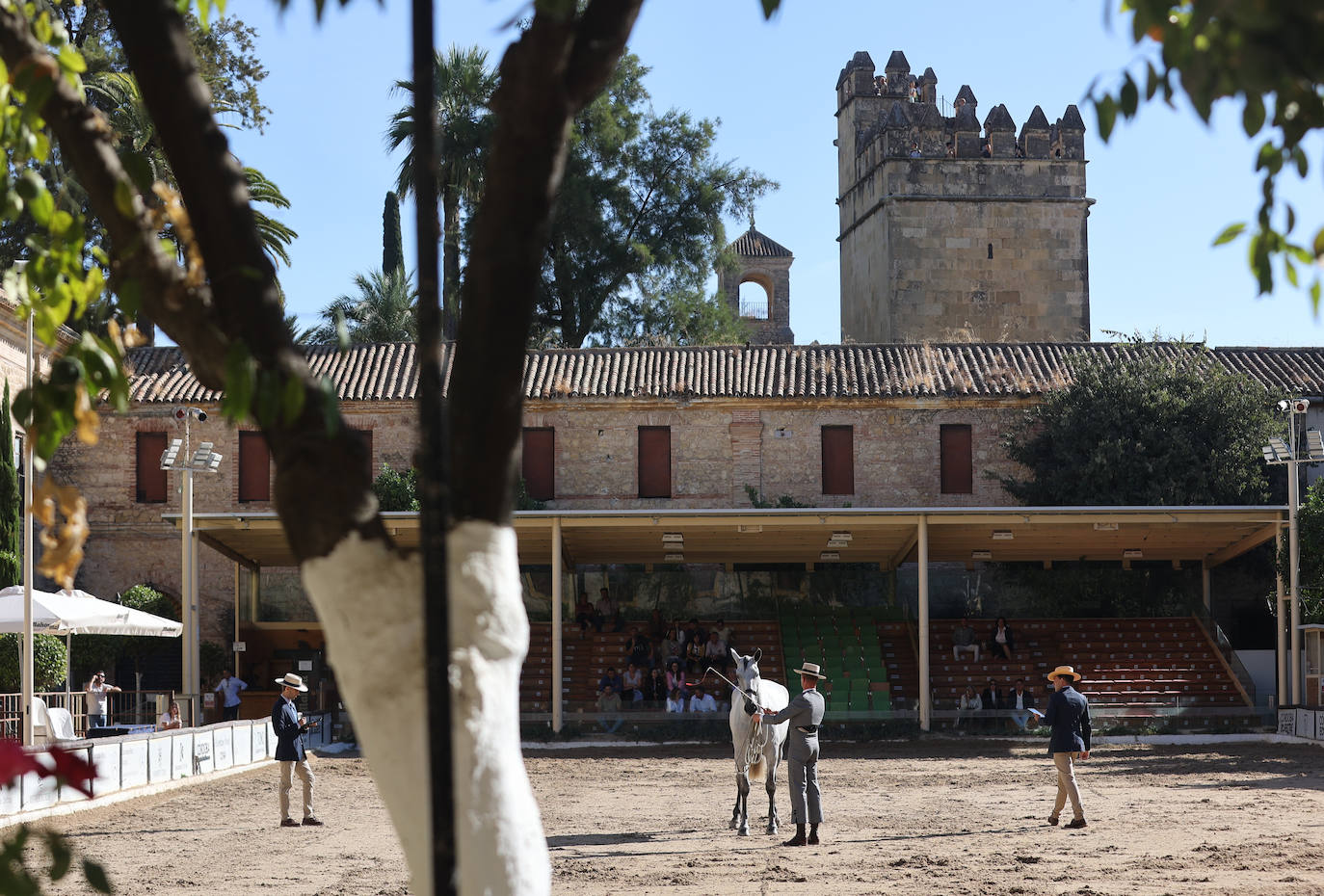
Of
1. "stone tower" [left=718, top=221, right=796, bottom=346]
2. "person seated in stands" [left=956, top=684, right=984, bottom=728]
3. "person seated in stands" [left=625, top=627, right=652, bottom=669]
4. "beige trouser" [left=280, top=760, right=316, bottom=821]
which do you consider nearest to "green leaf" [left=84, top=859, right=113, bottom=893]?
"beige trouser" [left=280, top=760, right=316, bottom=821]

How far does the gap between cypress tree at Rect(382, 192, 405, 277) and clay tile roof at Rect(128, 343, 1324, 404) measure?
11.8m

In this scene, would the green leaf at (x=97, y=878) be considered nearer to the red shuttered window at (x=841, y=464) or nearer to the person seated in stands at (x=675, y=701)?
the person seated in stands at (x=675, y=701)

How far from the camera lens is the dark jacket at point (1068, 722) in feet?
48.9

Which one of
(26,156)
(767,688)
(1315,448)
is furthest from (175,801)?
(1315,448)

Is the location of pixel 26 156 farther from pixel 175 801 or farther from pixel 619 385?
pixel 619 385

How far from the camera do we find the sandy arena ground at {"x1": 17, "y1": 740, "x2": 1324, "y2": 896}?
1223 cm

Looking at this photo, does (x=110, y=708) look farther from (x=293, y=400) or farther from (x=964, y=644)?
(x=293, y=400)

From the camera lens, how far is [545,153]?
13.4 feet

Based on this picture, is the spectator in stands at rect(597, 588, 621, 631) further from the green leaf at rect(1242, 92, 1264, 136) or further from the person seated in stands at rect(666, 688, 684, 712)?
the green leaf at rect(1242, 92, 1264, 136)

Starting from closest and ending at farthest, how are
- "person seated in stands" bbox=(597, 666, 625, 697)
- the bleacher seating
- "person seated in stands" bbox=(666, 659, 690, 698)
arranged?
"person seated in stands" bbox=(666, 659, 690, 698)
"person seated in stands" bbox=(597, 666, 625, 697)
the bleacher seating

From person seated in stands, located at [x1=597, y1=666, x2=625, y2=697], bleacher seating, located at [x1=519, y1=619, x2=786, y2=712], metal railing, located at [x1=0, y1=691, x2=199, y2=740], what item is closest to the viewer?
metal railing, located at [x1=0, y1=691, x2=199, y2=740]

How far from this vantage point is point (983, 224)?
48688 mm

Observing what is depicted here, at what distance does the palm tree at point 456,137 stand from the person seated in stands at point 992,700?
809 inches

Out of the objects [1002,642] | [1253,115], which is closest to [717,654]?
[1002,642]
